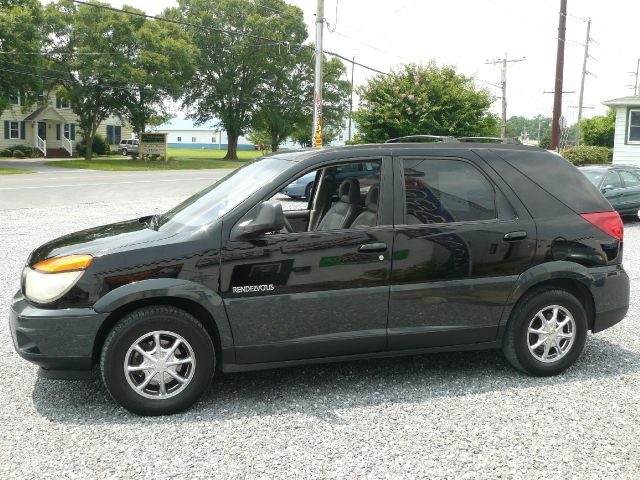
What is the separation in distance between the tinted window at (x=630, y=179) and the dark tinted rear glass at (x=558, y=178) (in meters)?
11.1

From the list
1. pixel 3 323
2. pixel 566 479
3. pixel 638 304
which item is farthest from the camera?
pixel 638 304

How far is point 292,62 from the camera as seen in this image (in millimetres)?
59812

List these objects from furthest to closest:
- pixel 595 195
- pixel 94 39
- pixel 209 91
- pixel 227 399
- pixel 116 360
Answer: pixel 209 91 → pixel 94 39 → pixel 595 195 → pixel 227 399 → pixel 116 360

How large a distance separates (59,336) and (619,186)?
14036 millimetres

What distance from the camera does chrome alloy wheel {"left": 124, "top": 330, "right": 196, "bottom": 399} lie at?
3.98 m

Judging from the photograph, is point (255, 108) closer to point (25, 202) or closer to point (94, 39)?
point (94, 39)

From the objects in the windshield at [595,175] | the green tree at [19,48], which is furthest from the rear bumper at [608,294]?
the green tree at [19,48]

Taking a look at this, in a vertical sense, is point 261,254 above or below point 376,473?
above

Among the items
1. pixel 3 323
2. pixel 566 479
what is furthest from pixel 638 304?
pixel 3 323

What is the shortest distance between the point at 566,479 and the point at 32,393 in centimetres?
343

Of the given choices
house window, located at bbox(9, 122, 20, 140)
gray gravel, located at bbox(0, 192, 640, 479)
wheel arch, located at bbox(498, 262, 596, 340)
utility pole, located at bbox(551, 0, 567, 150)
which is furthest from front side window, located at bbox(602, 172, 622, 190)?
house window, located at bbox(9, 122, 20, 140)

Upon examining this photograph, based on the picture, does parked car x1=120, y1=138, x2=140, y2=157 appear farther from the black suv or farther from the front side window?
the black suv

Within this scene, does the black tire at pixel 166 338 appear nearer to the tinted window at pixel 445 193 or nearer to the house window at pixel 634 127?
the tinted window at pixel 445 193

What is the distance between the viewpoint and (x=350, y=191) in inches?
185
